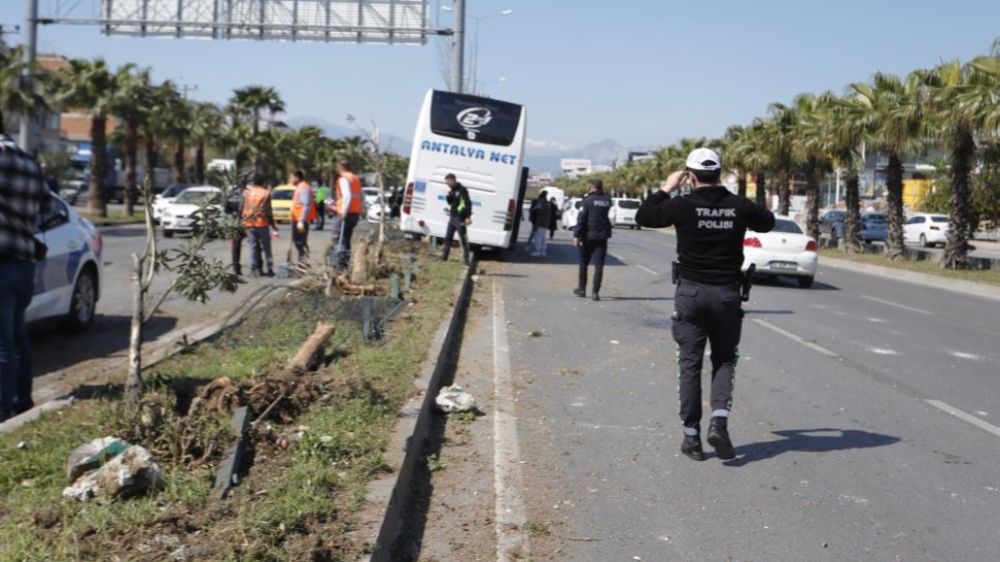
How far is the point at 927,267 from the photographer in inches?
1204

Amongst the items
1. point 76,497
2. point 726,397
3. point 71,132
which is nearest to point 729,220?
point 726,397

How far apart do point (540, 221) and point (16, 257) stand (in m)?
21.0

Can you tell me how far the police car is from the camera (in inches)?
418

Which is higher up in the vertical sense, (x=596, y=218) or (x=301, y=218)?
(x=596, y=218)

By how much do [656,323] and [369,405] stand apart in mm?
7745

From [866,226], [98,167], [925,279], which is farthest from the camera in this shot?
[866,226]

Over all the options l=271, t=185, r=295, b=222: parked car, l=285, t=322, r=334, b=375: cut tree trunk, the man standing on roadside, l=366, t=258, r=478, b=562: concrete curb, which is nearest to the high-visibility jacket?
l=366, t=258, r=478, b=562: concrete curb

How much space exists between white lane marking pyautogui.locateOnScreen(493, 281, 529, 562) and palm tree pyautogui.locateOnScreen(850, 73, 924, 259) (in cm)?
2411

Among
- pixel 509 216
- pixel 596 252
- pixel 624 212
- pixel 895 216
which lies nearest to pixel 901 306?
pixel 596 252

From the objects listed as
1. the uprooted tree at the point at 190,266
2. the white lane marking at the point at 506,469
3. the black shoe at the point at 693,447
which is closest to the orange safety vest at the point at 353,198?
the white lane marking at the point at 506,469

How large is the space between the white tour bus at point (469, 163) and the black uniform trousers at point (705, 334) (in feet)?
57.2

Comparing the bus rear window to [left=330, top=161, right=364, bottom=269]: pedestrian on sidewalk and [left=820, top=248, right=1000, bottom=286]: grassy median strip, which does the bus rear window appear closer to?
[left=330, top=161, right=364, bottom=269]: pedestrian on sidewalk

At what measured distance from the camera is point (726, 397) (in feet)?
22.5

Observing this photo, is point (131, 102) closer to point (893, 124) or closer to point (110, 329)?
point (893, 124)
